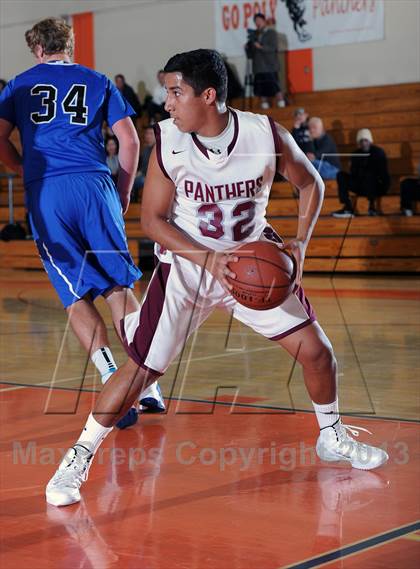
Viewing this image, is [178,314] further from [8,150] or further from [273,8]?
[273,8]

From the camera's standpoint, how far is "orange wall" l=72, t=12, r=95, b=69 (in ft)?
70.8

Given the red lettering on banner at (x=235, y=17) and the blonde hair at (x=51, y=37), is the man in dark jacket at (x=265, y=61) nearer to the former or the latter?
the red lettering on banner at (x=235, y=17)

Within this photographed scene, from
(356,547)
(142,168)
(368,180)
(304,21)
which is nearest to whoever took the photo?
(356,547)

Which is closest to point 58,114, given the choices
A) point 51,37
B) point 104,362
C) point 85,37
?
point 51,37

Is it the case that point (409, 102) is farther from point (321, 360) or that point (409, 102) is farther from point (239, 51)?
point (321, 360)

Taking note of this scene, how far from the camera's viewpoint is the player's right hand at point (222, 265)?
3.76 metres

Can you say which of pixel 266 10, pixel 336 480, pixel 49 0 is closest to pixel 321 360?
pixel 336 480

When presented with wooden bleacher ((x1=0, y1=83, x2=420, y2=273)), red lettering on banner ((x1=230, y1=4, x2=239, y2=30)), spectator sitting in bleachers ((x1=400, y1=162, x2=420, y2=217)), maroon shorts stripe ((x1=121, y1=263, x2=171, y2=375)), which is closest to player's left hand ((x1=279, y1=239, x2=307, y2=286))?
maroon shorts stripe ((x1=121, y1=263, x2=171, y2=375))

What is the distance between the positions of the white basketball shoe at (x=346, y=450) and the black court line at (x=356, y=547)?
2.63 ft

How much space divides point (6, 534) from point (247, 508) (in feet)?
2.92

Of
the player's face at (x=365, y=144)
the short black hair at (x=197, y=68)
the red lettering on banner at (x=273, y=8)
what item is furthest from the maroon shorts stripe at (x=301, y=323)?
the red lettering on banner at (x=273, y=8)

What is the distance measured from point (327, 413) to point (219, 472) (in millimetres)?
531

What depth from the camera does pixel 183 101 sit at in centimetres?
388

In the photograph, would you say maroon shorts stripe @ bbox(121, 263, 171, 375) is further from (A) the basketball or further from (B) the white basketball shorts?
(A) the basketball
